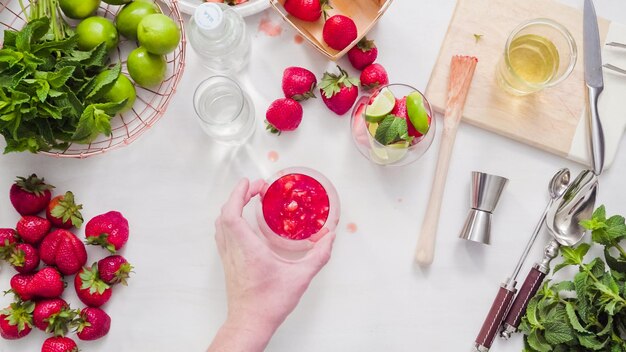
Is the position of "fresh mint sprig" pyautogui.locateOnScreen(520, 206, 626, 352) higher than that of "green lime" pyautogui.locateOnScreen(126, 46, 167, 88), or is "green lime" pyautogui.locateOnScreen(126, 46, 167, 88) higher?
"green lime" pyautogui.locateOnScreen(126, 46, 167, 88)

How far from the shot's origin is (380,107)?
114 cm

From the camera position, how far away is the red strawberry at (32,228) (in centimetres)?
119

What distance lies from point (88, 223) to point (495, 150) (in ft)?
2.77

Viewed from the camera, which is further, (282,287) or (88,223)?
(88,223)

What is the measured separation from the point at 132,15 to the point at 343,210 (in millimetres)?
560

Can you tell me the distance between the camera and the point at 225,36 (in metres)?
1.15

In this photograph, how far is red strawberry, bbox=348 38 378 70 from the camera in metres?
1.21

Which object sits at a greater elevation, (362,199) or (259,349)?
(362,199)

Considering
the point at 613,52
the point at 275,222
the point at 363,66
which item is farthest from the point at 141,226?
the point at 613,52

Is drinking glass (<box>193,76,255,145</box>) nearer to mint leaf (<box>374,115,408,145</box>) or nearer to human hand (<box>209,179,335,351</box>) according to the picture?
human hand (<box>209,179,335,351</box>)

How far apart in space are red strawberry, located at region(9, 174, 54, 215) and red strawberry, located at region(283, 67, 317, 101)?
52 cm

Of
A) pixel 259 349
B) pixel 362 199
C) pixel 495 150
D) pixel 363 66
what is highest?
pixel 363 66

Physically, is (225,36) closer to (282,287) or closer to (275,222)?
(275,222)

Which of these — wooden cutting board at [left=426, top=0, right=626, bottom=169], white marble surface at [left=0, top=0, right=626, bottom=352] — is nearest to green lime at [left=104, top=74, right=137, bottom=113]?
white marble surface at [left=0, top=0, right=626, bottom=352]
